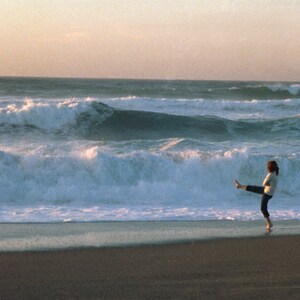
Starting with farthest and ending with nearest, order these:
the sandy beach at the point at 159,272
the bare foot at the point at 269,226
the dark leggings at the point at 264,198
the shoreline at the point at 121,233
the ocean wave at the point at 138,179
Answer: the ocean wave at the point at 138,179, the dark leggings at the point at 264,198, the bare foot at the point at 269,226, the shoreline at the point at 121,233, the sandy beach at the point at 159,272

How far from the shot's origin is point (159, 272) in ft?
23.1

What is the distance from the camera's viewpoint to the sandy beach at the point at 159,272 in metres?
6.26

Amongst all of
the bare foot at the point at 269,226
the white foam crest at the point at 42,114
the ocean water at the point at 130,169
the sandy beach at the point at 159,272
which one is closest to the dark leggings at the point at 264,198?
the bare foot at the point at 269,226

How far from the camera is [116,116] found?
26734mm

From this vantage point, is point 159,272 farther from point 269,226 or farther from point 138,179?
point 138,179

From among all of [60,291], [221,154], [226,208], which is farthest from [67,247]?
[221,154]

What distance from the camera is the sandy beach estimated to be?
6.26 metres

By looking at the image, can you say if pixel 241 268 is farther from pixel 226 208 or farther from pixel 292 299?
pixel 226 208

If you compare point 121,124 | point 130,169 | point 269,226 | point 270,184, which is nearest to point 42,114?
point 121,124

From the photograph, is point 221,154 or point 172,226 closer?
point 172,226

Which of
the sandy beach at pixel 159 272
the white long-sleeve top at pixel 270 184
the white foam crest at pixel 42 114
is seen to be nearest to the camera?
the sandy beach at pixel 159 272

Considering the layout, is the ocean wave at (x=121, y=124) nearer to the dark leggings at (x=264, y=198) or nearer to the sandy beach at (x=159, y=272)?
the dark leggings at (x=264, y=198)

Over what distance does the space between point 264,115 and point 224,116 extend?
1582mm

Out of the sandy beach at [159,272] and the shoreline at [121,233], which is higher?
the sandy beach at [159,272]
